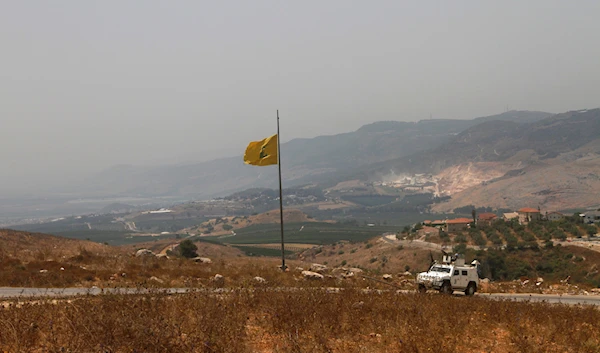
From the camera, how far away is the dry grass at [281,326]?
8.88 meters

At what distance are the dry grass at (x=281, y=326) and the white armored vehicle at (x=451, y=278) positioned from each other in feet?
28.7

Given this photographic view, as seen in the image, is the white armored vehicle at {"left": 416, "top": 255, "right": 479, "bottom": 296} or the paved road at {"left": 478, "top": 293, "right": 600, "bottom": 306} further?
the white armored vehicle at {"left": 416, "top": 255, "right": 479, "bottom": 296}

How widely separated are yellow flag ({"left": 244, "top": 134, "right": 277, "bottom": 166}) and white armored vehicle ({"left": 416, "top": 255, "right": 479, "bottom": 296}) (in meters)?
11.3

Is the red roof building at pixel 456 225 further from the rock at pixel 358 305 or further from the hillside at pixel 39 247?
the rock at pixel 358 305

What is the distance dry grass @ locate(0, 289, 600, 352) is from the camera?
888cm

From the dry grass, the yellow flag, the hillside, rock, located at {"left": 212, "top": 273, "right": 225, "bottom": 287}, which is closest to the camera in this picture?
the dry grass

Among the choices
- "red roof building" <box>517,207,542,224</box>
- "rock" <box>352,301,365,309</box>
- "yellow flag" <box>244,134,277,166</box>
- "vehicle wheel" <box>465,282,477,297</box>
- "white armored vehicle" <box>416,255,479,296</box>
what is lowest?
"red roof building" <box>517,207,542,224</box>

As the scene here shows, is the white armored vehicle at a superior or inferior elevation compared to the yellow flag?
inferior

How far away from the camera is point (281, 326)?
10.8 metres

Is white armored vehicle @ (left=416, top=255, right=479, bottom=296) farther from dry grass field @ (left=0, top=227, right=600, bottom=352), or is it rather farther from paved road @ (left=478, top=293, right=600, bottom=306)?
dry grass field @ (left=0, top=227, right=600, bottom=352)

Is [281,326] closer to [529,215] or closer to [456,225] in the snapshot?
[456,225]

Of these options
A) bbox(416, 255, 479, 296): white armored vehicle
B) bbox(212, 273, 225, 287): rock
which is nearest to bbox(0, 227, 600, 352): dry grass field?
bbox(416, 255, 479, 296): white armored vehicle

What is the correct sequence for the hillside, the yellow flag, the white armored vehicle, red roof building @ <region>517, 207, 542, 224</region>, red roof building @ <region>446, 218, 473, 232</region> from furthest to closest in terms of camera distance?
1. red roof building @ <region>517, 207, 542, 224</region>
2. red roof building @ <region>446, 218, 473, 232</region>
3. the hillside
4. the yellow flag
5. the white armored vehicle

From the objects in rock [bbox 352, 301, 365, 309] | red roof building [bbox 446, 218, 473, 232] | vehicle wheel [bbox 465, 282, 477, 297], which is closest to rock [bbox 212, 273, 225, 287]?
rock [bbox 352, 301, 365, 309]
